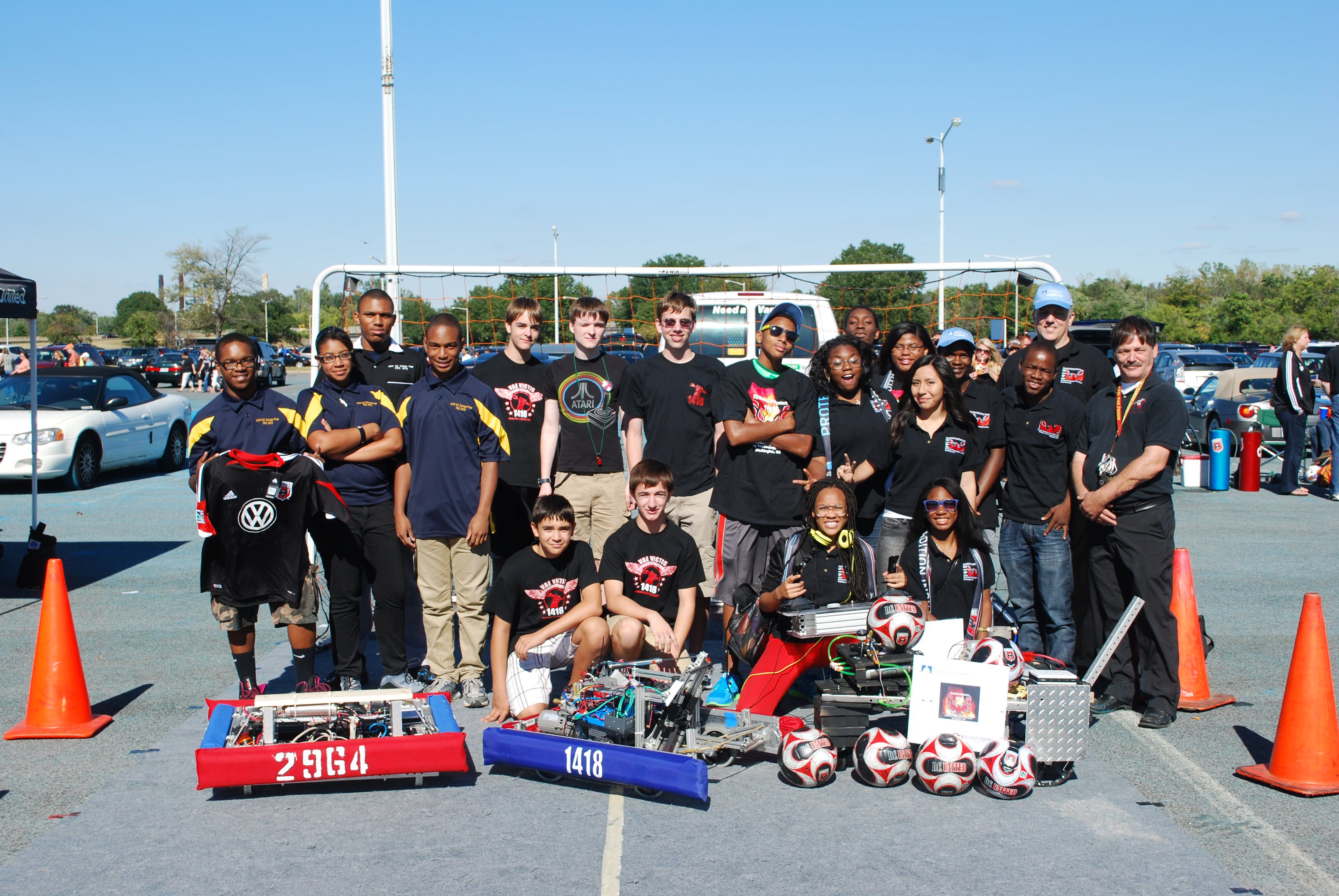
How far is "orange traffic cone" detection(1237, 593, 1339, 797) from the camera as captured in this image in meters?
4.30

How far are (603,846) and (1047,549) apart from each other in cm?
311

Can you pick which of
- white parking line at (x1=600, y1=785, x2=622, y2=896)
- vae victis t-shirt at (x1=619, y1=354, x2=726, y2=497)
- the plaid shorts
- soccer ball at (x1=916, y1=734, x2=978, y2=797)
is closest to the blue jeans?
soccer ball at (x1=916, y1=734, x2=978, y2=797)

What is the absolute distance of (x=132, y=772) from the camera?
4531 millimetres

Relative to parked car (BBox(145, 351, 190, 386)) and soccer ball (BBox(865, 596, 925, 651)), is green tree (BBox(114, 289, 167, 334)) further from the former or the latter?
soccer ball (BBox(865, 596, 925, 651))

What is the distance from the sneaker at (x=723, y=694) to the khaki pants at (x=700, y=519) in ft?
1.87

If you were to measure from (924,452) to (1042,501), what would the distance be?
0.71m

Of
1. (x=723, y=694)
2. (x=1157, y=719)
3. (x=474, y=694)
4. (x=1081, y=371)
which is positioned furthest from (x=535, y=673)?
(x=1081, y=371)

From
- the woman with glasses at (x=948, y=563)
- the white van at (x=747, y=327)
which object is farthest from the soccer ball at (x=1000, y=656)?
the white van at (x=747, y=327)

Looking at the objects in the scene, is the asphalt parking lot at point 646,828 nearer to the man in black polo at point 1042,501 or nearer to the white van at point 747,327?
the man in black polo at point 1042,501

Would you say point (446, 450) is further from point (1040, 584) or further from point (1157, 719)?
point (1157, 719)

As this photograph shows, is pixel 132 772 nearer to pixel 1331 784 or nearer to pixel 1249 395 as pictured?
pixel 1331 784

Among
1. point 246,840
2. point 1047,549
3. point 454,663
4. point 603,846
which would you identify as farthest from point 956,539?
point 246,840

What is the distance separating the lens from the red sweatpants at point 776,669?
5039 mm

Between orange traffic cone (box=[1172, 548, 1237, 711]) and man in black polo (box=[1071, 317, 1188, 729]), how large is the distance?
Result: 0.20 m
